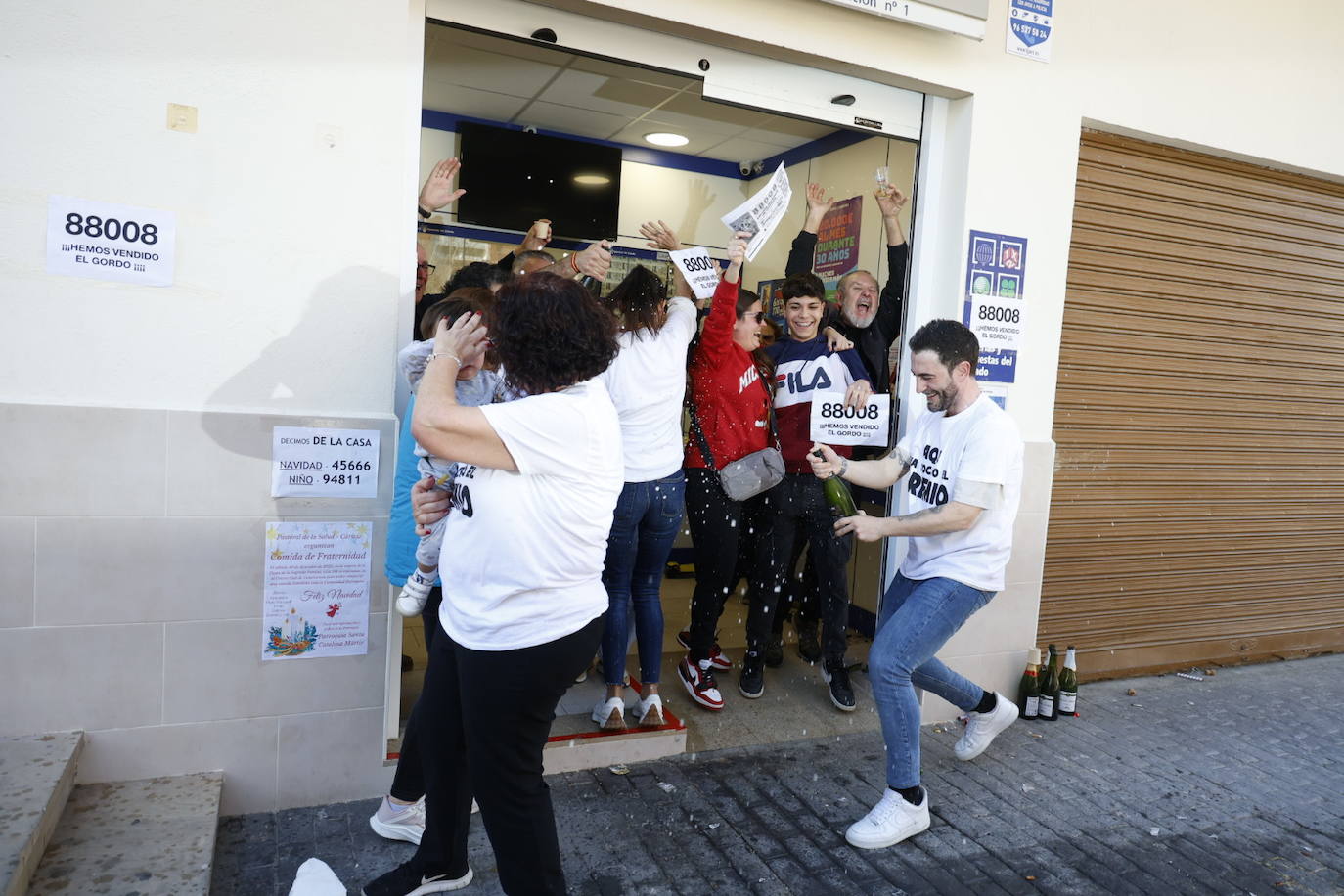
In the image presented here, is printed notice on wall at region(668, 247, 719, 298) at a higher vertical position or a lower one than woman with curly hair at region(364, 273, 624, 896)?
higher

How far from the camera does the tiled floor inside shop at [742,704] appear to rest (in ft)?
14.1

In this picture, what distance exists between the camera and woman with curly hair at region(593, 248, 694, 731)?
3846 mm

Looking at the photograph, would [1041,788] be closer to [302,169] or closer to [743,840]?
[743,840]

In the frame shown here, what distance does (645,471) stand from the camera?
3.89m

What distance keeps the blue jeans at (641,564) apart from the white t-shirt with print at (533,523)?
1.41 meters

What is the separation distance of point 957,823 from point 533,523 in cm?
Result: 241

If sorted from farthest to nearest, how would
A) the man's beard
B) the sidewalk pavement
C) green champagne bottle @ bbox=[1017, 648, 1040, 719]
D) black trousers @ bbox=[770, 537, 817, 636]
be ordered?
1. black trousers @ bbox=[770, 537, 817, 636]
2. the man's beard
3. green champagne bottle @ bbox=[1017, 648, 1040, 719]
4. the sidewalk pavement

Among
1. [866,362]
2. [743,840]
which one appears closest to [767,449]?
[866,362]

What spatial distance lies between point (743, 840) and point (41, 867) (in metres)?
2.27

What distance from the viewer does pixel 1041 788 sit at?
4.07 m

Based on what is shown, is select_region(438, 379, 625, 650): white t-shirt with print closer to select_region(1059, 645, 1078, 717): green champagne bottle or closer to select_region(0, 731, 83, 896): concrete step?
select_region(0, 731, 83, 896): concrete step

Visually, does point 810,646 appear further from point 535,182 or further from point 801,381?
point 535,182

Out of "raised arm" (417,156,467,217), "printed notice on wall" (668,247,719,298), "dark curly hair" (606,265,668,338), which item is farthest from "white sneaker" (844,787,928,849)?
"raised arm" (417,156,467,217)

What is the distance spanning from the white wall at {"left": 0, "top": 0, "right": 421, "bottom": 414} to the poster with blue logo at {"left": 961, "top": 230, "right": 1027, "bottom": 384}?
8.92 feet
